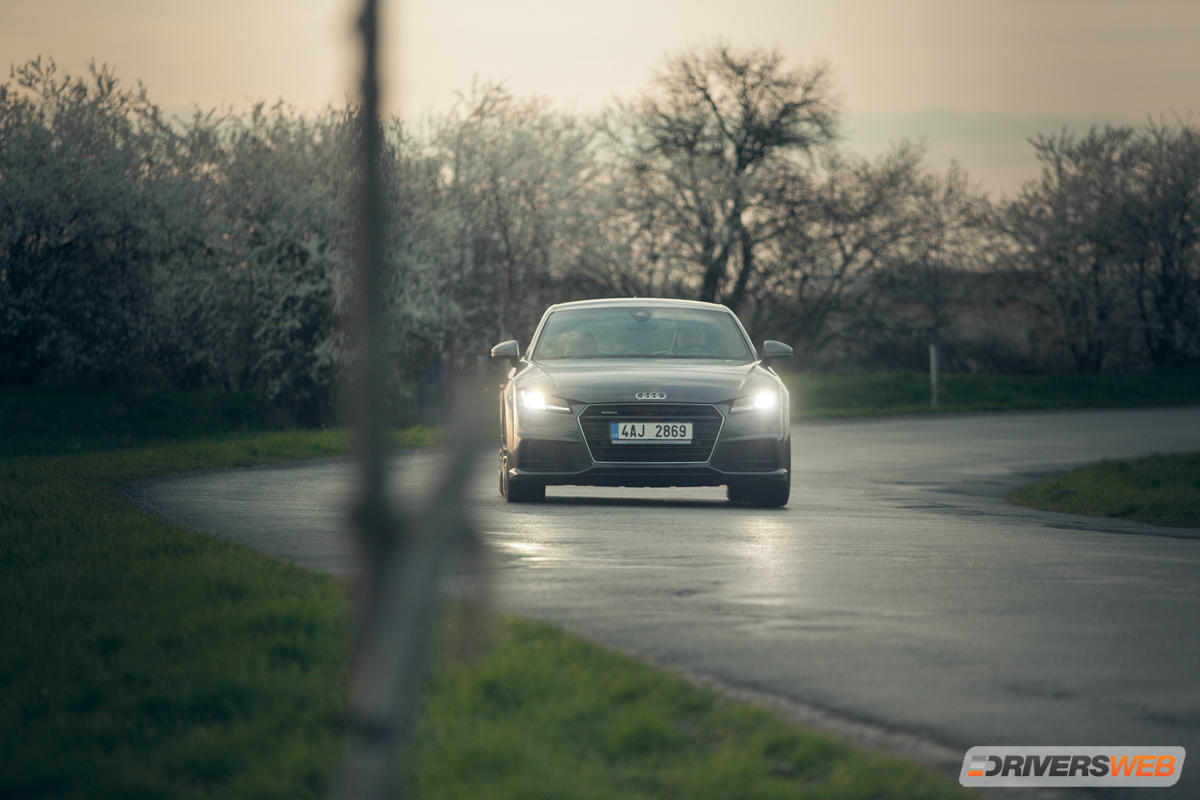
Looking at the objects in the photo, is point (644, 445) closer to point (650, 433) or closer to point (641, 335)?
point (650, 433)

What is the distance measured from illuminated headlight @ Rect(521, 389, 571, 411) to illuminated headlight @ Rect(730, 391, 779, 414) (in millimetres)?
1384

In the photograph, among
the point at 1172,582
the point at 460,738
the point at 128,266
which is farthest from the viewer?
the point at 128,266

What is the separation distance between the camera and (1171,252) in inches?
2116

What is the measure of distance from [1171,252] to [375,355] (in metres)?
55.9

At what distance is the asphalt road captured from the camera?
527 cm

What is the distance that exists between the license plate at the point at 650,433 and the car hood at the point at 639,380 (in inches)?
7.8

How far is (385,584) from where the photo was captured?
167cm

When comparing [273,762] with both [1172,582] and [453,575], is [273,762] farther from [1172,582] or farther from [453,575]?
[1172,582]

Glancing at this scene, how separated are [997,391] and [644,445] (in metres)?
35.1

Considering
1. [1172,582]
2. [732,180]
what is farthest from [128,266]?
[1172,582]

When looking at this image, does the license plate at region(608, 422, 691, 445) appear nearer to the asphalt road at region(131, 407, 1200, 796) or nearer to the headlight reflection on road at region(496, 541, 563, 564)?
the asphalt road at region(131, 407, 1200, 796)

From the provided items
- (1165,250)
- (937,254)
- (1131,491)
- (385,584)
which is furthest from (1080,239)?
(385,584)

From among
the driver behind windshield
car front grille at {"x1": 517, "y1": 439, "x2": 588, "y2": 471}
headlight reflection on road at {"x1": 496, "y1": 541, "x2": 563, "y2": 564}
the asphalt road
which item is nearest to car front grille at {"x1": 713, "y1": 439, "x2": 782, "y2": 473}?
the asphalt road

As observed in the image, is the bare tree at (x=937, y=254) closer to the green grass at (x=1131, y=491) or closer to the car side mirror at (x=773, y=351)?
the green grass at (x=1131, y=491)
